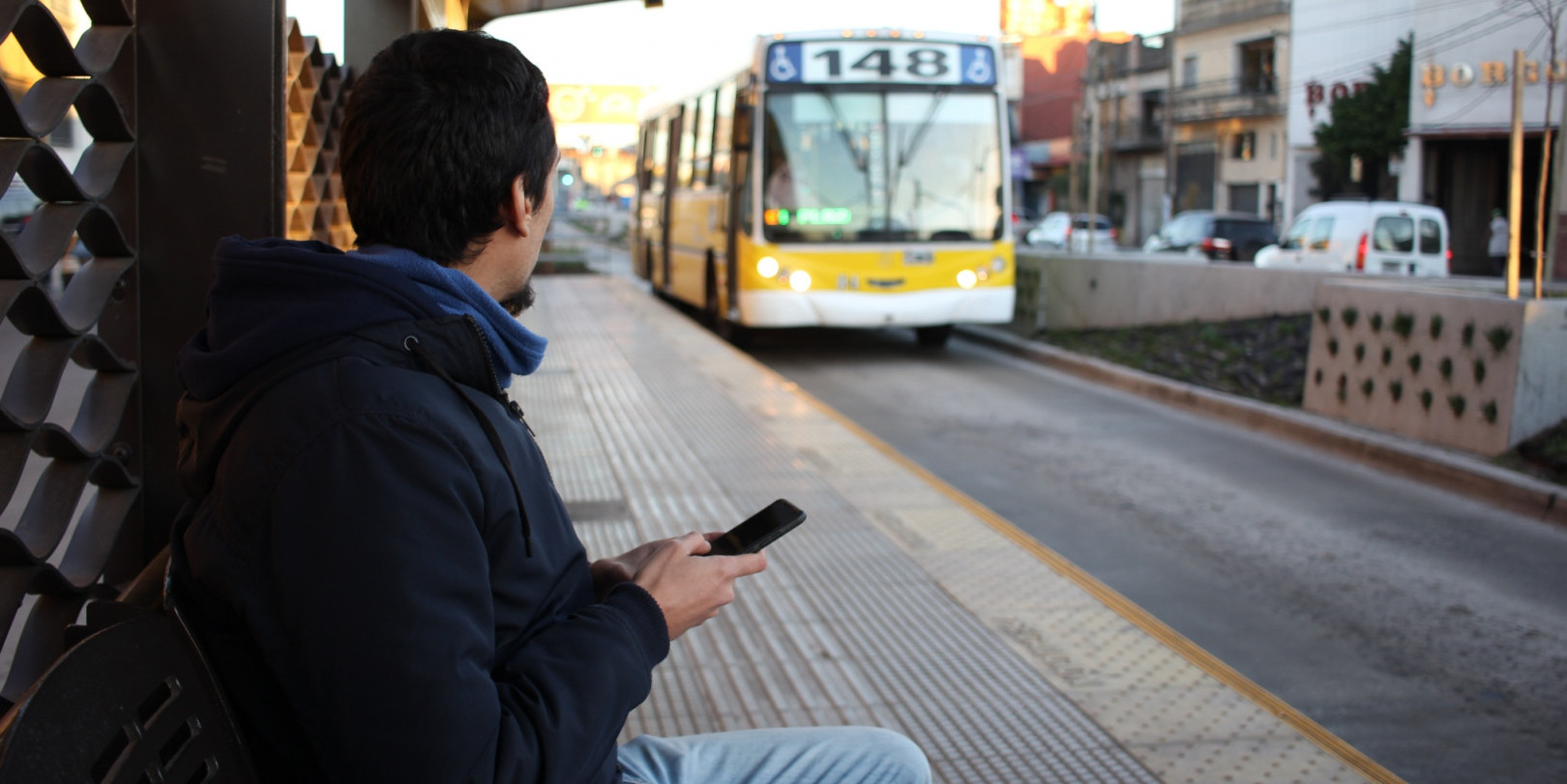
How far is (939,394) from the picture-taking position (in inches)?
438

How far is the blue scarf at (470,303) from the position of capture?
152 cm

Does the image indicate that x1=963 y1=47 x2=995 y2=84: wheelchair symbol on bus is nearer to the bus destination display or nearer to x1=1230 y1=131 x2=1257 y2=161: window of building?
the bus destination display

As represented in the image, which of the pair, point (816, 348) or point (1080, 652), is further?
point (816, 348)

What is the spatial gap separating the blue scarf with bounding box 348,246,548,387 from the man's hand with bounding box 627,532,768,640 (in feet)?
A: 1.02

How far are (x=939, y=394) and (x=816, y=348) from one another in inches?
138

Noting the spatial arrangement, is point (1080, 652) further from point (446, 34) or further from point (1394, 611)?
point (446, 34)

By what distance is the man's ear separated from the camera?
1581 mm

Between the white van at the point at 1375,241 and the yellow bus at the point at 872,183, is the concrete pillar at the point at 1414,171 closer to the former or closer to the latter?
the white van at the point at 1375,241

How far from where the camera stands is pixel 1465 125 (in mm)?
28500

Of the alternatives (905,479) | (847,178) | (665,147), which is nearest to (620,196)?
(665,147)

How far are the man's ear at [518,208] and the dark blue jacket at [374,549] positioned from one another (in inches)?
6.5

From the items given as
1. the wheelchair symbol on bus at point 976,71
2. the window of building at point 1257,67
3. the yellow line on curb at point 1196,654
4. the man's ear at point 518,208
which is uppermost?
the window of building at point 1257,67

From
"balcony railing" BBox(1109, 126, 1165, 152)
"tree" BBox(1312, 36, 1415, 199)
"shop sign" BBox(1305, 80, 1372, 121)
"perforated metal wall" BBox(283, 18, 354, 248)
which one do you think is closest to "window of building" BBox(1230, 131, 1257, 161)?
"balcony railing" BBox(1109, 126, 1165, 152)

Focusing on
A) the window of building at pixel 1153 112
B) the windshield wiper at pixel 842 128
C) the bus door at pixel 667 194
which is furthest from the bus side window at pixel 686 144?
the window of building at pixel 1153 112
